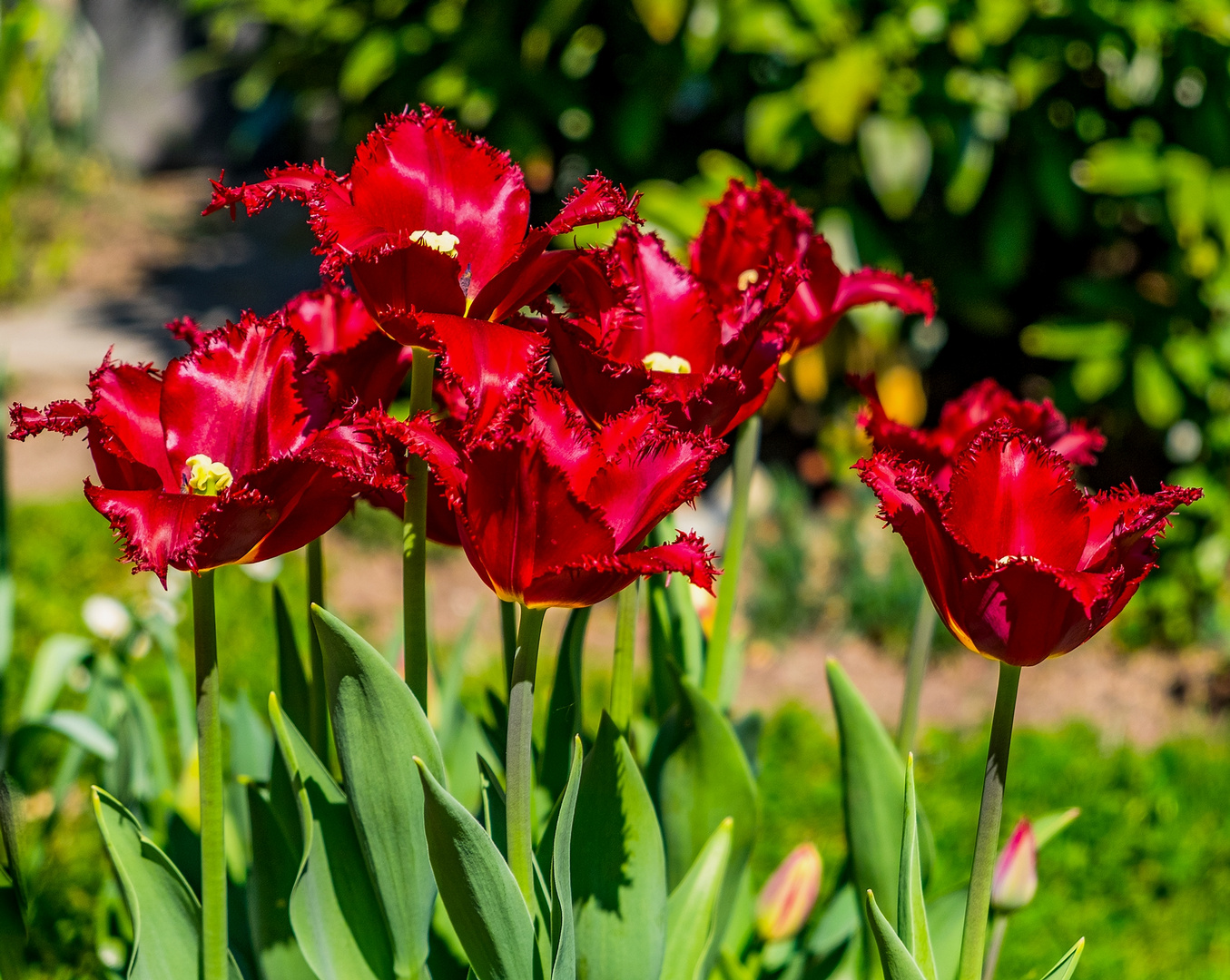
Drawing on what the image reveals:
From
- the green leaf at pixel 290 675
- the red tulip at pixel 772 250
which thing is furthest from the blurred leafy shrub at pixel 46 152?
the red tulip at pixel 772 250

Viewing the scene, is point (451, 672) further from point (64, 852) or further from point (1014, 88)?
point (1014, 88)

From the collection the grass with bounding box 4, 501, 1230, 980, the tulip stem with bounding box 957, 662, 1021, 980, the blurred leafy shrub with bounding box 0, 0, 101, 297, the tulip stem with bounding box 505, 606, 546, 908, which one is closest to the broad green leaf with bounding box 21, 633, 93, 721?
the grass with bounding box 4, 501, 1230, 980

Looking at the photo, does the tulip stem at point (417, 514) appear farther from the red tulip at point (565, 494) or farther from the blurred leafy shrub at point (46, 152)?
the blurred leafy shrub at point (46, 152)

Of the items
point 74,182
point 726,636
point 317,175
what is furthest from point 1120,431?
point 74,182

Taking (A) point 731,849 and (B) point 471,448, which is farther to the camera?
(A) point 731,849

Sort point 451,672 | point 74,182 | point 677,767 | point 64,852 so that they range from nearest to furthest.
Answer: point 677,767 < point 451,672 < point 64,852 < point 74,182

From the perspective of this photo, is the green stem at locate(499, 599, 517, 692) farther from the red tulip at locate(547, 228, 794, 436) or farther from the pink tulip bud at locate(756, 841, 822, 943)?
the pink tulip bud at locate(756, 841, 822, 943)

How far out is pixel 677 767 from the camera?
1247 millimetres

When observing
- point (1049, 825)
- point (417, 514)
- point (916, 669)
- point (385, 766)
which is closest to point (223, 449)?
point (417, 514)

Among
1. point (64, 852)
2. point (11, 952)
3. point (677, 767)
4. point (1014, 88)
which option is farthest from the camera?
point (1014, 88)

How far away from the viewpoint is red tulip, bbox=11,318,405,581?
83 centimetres

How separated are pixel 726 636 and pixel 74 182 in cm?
712

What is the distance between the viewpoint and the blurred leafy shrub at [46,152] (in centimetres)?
361

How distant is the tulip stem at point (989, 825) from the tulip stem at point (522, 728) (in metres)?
0.33
